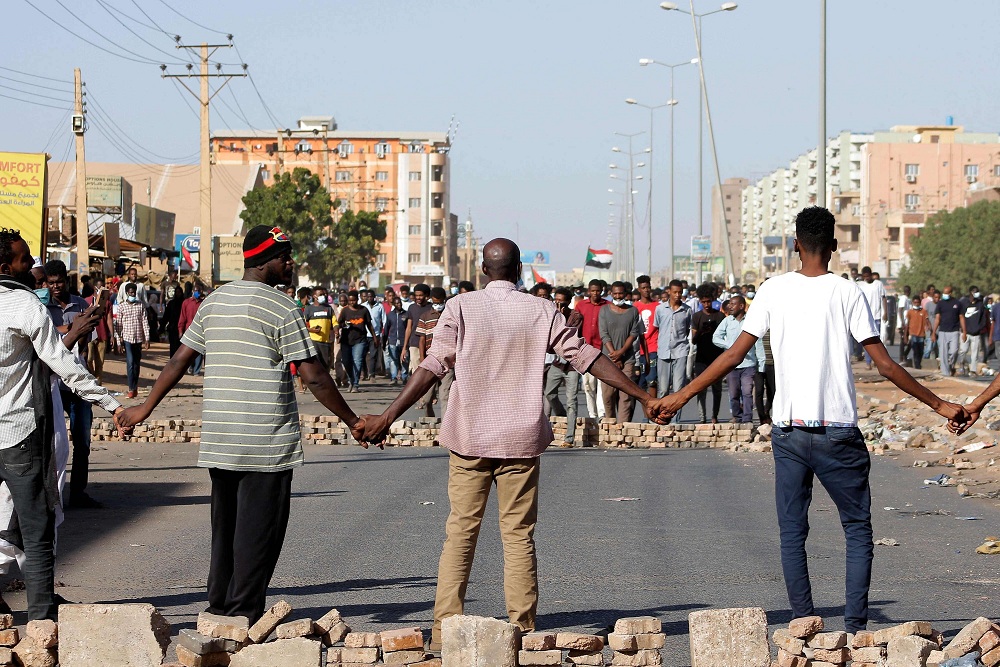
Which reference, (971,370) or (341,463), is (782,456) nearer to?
(341,463)

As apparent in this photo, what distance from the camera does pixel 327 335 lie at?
75.8ft

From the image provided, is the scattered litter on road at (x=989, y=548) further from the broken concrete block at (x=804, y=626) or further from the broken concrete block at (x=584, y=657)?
the broken concrete block at (x=584, y=657)

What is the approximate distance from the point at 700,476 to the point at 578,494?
6.50 ft

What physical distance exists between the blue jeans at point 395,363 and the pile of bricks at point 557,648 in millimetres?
21509

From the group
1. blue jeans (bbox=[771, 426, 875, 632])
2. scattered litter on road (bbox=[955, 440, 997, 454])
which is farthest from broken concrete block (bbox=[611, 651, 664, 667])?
scattered litter on road (bbox=[955, 440, 997, 454])

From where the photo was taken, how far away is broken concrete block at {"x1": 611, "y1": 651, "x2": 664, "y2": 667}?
5043mm

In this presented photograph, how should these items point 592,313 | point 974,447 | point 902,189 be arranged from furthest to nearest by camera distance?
point 902,189
point 592,313
point 974,447

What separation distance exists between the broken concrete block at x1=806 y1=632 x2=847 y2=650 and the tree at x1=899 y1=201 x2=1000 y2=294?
80.7 m

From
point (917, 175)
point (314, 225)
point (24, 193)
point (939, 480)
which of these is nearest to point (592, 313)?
point (939, 480)

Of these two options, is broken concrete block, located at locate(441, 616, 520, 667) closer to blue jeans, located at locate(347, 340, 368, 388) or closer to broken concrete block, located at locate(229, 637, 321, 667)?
broken concrete block, located at locate(229, 637, 321, 667)

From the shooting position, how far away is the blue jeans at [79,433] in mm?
9695

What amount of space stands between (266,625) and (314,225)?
2797 inches

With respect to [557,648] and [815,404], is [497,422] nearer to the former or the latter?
[557,648]

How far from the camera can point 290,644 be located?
4949mm
